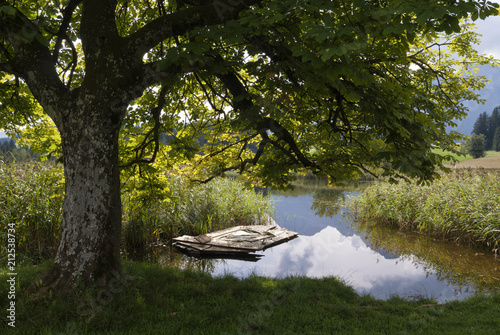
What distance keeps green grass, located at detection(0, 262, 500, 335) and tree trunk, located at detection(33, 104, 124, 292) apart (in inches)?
11.3

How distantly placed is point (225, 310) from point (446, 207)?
998cm

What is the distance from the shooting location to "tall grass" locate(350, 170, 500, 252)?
999 centimetres

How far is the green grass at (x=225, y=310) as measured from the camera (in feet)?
13.0

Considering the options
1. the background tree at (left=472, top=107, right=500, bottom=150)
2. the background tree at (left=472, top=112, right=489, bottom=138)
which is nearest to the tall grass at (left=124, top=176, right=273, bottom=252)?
the background tree at (left=472, top=107, right=500, bottom=150)

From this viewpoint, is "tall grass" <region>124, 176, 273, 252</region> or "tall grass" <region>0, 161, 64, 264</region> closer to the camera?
"tall grass" <region>0, 161, 64, 264</region>

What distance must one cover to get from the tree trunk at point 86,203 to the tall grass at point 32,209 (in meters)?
3.84

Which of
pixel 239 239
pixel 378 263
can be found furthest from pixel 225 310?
pixel 378 263

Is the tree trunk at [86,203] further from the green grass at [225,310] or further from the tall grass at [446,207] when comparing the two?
the tall grass at [446,207]

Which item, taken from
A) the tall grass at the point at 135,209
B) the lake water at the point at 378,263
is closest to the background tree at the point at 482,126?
the lake water at the point at 378,263

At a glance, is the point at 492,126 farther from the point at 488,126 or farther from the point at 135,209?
the point at 135,209

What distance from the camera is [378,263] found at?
9.74 meters

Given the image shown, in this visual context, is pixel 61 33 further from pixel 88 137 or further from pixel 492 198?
pixel 492 198

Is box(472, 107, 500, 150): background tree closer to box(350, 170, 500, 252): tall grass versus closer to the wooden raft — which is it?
box(350, 170, 500, 252): tall grass

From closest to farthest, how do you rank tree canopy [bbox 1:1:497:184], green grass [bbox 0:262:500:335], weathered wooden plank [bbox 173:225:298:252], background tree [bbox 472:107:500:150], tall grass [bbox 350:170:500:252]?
tree canopy [bbox 1:1:497:184], green grass [bbox 0:262:500:335], weathered wooden plank [bbox 173:225:298:252], tall grass [bbox 350:170:500:252], background tree [bbox 472:107:500:150]
